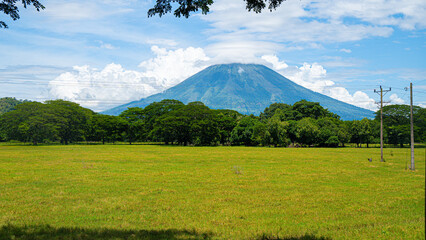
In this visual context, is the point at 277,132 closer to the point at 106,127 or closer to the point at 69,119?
the point at 106,127

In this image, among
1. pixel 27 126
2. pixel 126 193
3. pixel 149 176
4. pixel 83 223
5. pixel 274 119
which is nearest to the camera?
pixel 83 223

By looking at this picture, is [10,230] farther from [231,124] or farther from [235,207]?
[231,124]

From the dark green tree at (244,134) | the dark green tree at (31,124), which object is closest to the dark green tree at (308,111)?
the dark green tree at (244,134)

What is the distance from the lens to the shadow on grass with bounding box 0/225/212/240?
9984 millimetres

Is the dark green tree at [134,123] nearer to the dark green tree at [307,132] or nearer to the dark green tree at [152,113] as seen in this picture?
the dark green tree at [152,113]

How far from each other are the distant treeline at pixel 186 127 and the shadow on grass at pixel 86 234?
8271cm

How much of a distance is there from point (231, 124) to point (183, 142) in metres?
18.9

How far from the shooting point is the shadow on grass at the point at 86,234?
998 centimetres

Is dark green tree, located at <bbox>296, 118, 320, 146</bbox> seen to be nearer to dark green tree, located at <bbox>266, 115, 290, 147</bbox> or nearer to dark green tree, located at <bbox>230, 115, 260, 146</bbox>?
dark green tree, located at <bbox>266, 115, 290, 147</bbox>

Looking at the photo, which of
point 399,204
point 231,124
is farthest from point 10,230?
point 231,124

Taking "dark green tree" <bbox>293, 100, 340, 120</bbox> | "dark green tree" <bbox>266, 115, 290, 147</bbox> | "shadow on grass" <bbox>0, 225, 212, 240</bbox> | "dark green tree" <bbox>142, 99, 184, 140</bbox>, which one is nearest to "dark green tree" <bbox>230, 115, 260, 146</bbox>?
"dark green tree" <bbox>266, 115, 290, 147</bbox>

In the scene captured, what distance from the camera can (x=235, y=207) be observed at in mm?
14508

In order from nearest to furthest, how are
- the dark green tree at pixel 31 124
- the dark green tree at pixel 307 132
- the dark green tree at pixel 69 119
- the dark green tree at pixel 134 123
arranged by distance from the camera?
the dark green tree at pixel 31 124 → the dark green tree at pixel 69 119 → the dark green tree at pixel 307 132 → the dark green tree at pixel 134 123

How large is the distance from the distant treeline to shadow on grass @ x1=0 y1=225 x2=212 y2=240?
8271 cm
